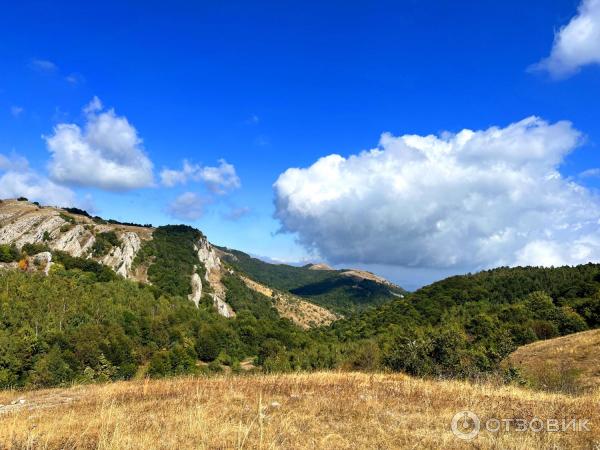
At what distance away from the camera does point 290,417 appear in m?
9.72

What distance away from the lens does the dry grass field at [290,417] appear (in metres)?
7.92

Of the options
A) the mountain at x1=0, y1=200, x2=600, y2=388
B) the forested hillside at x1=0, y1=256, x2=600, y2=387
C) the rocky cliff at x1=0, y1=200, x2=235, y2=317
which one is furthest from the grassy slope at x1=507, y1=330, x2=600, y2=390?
the rocky cliff at x1=0, y1=200, x2=235, y2=317

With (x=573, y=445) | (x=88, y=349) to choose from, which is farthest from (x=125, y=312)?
(x=573, y=445)

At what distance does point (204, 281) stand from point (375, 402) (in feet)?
595

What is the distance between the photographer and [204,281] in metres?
185

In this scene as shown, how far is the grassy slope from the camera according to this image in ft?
79.7

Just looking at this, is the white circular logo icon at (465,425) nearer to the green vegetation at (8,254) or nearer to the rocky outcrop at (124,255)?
the green vegetation at (8,254)

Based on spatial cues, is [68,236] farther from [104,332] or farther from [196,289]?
[104,332]

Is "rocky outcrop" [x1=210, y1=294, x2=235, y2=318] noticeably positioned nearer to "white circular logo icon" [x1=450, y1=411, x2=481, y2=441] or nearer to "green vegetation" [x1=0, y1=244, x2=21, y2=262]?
"green vegetation" [x1=0, y1=244, x2=21, y2=262]

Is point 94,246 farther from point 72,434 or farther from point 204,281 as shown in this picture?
point 72,434

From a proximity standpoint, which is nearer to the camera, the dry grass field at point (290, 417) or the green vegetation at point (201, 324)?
the dry grass field at point (290, 417)
